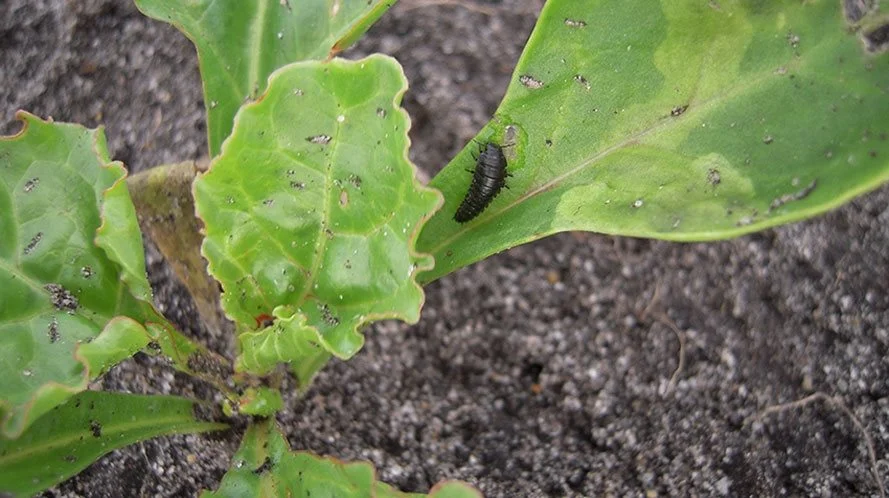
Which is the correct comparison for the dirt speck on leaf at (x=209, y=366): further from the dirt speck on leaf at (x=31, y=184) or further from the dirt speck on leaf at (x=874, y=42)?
the dirt speck on leaf at (x=874, y=42)

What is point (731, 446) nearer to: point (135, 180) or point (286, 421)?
point (286, 421)

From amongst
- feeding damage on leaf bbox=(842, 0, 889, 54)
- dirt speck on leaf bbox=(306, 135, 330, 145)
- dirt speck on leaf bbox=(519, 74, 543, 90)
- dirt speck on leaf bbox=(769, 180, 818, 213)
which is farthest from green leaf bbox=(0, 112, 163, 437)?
feeding damage on leaf bbox=(842, 0, 889, 54)

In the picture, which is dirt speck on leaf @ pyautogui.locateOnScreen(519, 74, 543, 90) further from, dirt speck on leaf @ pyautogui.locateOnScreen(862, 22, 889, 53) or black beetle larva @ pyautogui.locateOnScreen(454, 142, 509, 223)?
dirt speck on leaf @ pyautogui.locateOnScreen(862, 22, 889, 53)

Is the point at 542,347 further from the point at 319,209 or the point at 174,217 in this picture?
the point at 174,217

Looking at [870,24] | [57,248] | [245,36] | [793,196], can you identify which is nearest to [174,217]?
[57,248]

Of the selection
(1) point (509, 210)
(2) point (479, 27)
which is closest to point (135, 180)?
(1) point (509, 210)
